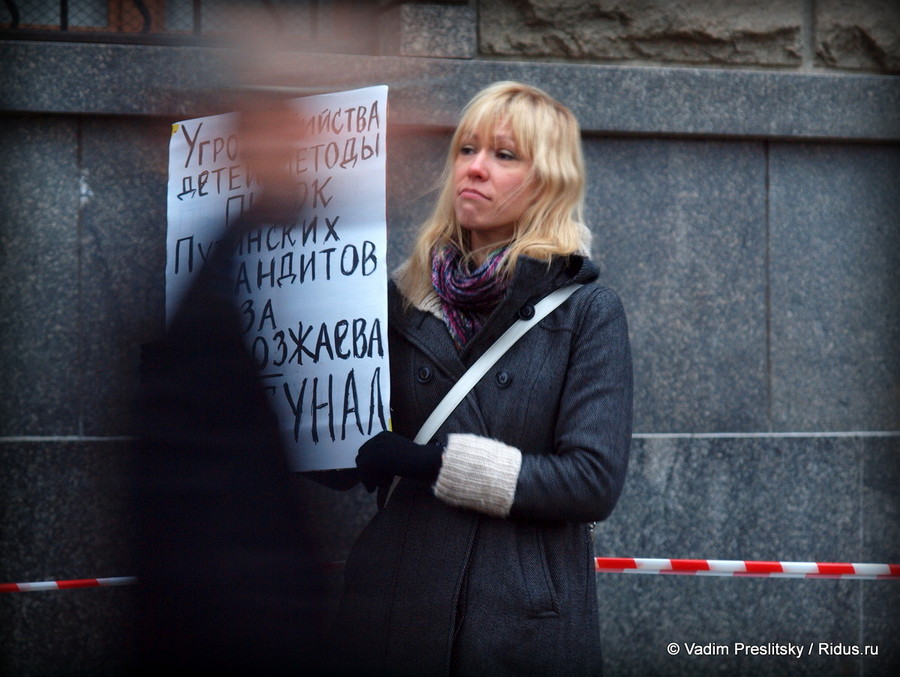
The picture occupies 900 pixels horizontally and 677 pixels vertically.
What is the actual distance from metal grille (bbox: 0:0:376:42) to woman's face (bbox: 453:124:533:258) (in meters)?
2.64

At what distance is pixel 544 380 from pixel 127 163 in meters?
2.79

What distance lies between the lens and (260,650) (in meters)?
1.98

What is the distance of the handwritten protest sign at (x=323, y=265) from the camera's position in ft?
7.82

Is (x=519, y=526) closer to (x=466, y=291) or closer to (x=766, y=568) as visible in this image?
(x=466, y=291)

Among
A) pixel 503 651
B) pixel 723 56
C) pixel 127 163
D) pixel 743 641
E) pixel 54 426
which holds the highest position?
pixel 723 56

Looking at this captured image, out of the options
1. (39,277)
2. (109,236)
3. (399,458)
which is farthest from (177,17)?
(399,458)

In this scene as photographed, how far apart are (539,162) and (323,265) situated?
60cm

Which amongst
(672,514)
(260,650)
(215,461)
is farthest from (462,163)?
(672,514)

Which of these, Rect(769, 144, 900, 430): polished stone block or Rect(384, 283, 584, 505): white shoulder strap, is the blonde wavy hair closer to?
Rect(384, 283, 584, 505): white shoulder strap

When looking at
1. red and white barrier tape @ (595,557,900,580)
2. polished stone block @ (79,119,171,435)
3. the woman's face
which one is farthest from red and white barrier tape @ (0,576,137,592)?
the woman's face

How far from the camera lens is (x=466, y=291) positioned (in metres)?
2.48

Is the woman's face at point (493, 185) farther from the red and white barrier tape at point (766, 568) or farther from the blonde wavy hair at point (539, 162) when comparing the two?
the red and white barrier tape at point (766, 568)

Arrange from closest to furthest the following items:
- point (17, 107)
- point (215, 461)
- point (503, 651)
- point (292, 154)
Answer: point (215, 461) < point (292, 154) < point (503, 651) < point (17, 107)

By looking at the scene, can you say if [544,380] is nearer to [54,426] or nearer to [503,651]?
[503,651]
